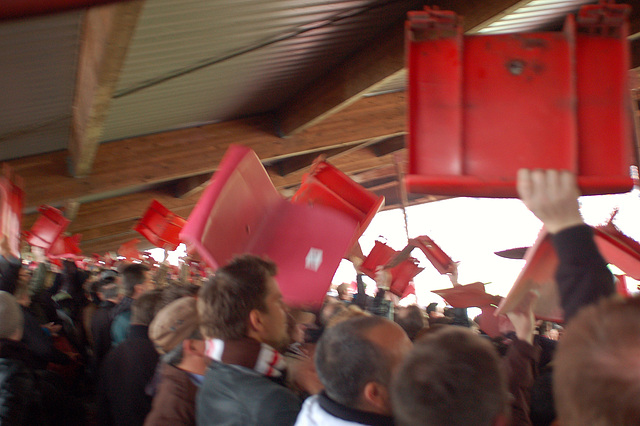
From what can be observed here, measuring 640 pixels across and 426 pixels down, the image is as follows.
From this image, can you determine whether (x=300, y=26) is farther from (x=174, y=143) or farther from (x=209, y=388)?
(x=209, y=388)

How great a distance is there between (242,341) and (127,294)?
2.63 metres

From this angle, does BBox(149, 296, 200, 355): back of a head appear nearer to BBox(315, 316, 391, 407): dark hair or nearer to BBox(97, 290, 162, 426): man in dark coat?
BBox(97, 290, 162, 426): man in dark coat

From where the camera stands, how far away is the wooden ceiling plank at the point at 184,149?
6.50 meters

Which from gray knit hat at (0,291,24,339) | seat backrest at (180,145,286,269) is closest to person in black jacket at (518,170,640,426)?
seat backrest at (180,145,286,269)

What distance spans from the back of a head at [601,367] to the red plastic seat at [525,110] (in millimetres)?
656

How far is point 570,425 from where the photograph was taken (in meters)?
0.90

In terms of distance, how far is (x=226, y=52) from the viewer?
4621 mm

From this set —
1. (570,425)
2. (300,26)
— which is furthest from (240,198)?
(300,26)

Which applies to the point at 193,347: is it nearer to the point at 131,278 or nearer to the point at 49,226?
the point at 131,278

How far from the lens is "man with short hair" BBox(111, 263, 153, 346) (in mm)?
3951

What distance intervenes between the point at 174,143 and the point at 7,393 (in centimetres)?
456

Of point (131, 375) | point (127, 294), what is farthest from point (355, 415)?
point (127, 294)

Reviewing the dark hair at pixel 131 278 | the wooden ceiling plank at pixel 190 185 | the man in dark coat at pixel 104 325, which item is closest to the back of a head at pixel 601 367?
the dark hair at pixel 131 278

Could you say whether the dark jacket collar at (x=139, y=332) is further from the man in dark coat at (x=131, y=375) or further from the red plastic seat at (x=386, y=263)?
the red plastic seat at (x=386, y=263)
